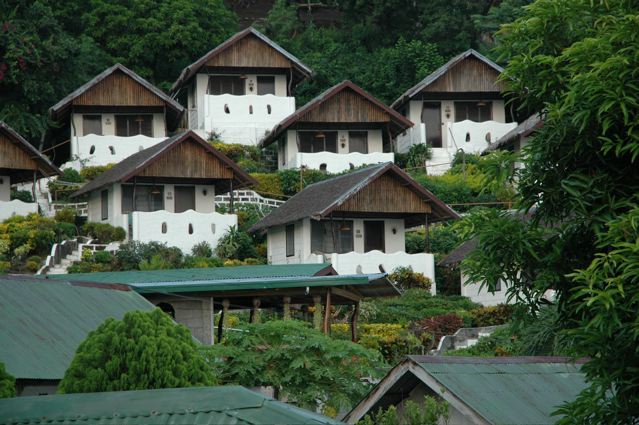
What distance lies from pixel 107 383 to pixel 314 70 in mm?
54351

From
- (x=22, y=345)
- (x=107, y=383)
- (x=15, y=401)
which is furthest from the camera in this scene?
(x=22, y=345)

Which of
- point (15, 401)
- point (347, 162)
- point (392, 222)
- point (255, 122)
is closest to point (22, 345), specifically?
point (15, 401)

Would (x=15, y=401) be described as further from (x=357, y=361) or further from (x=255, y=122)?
(x=255, y=122)

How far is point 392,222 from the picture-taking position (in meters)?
47.3

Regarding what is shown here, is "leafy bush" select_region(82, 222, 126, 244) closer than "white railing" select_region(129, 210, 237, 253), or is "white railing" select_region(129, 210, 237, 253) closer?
"leafy bush" select_region(82, 222, 126, 244)

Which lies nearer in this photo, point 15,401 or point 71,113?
point 15,401

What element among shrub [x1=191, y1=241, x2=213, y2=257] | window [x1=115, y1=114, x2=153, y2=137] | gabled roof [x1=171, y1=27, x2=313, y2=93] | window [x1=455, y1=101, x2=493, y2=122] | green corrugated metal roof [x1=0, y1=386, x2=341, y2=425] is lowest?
green corrugated metal roof [x1=0, y1=386, x2=341, y2=425]

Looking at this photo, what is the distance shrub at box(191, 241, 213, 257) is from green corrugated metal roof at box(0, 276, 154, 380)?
18.9m

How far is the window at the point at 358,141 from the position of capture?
5847 centimetres

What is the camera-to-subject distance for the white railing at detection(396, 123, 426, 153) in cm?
6197

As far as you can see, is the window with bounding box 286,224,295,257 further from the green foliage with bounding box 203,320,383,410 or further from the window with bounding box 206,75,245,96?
the green foliage with bounding box 203,320,383,410

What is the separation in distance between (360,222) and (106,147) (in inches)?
556

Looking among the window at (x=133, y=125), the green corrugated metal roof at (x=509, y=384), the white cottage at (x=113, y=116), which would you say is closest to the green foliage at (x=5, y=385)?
the green corrugated metal roof at (x=509, y=384)

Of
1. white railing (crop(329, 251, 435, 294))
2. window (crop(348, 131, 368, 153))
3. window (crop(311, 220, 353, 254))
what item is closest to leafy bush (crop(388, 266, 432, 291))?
white railing (crop(329, 251, 435, 294))
